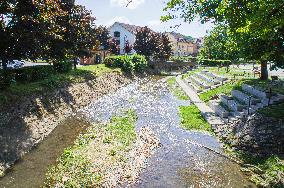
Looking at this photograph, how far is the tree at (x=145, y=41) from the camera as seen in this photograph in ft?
229

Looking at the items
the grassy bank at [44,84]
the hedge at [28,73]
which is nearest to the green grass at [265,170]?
the grassy bank at [44,84]

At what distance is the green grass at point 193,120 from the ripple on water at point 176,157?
1.91 ft

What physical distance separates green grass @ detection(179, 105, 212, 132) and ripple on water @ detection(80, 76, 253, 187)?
581mm

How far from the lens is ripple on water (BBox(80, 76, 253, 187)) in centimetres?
1338

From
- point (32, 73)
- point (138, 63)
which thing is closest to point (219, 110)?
point (32, 73)

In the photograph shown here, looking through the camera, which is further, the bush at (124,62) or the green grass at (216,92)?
the bush at (124,62)

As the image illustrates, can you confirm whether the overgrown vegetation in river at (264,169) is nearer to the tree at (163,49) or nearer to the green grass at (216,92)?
the green grass at (216,92)

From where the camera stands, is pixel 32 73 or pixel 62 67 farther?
pixel 62 67

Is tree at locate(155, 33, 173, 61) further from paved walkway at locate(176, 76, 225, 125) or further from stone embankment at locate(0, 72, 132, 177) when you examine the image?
stone embankment at locate(0, 72, 132, 177)

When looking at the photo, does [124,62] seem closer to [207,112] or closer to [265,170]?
[207,112]

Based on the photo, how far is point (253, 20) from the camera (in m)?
12.3

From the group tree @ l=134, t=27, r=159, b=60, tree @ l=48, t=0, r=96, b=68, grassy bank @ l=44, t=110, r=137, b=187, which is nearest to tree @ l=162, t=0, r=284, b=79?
grassy bank @ l=44, t=110, r=137, b=187

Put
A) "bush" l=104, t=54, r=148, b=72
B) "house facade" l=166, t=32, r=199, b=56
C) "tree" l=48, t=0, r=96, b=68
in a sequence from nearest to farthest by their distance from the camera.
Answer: "tree" l=48, t=0, r=96, b=68, "bush" l=104, t=54, r=148, b=72, "house facade" l=166, t=32, r=199, b=56

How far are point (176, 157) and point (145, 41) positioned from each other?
5594 centimetres
